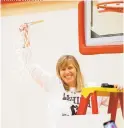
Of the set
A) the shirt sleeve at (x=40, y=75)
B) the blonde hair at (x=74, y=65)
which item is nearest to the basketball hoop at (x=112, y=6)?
the blonde hair at (x=74, y=65)

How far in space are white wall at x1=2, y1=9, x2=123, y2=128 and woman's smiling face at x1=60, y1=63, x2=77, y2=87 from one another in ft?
0.13

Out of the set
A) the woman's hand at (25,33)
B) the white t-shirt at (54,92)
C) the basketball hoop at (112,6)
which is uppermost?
the basketball hoop at (112,6)

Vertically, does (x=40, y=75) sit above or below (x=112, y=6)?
below

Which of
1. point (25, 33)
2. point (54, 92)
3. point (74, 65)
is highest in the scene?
point (25, 33)

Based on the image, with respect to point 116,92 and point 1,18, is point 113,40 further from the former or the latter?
point 1,18

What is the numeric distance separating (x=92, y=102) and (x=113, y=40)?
26cm

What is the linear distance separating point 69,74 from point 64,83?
4cm

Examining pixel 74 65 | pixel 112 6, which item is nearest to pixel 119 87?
pixel 74 65

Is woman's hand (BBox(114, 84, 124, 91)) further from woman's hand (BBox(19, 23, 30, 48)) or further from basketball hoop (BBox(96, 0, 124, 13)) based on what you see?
woman's hand (BBox(19, 23, 30, 48))

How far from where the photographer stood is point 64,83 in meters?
1.41

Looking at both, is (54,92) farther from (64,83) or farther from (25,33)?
(25,33)

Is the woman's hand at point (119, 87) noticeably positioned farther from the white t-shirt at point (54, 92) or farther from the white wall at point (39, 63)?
the white t-shirt at point (54, 92)

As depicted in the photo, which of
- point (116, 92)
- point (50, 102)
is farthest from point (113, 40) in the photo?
point (50, 102)

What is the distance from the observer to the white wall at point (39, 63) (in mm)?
1369
